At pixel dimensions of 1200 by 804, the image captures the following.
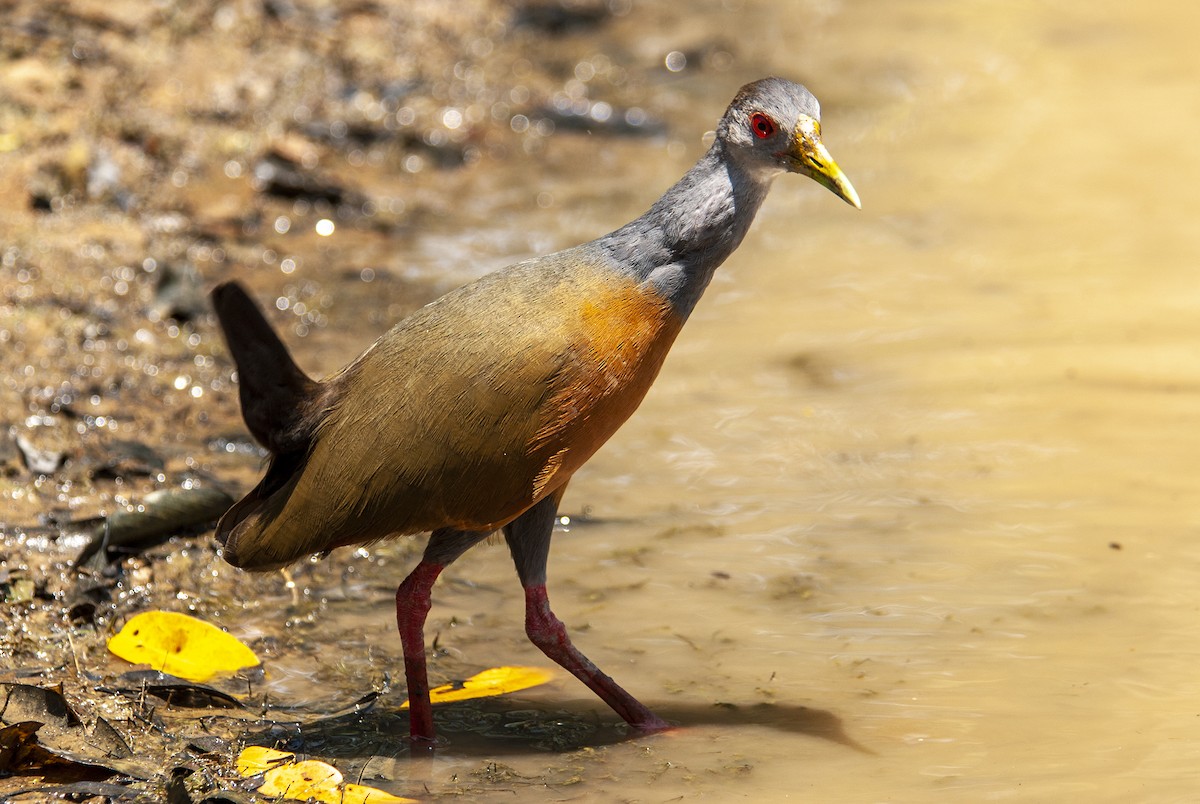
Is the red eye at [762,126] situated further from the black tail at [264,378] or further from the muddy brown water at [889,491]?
the muddy brown water at [889,491]

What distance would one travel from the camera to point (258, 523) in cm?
359

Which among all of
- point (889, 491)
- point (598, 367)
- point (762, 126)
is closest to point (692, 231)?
point (762, 126)

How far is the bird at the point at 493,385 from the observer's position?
345 centimetres

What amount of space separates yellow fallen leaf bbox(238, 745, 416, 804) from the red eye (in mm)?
1812

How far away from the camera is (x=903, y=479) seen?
495 centimetres

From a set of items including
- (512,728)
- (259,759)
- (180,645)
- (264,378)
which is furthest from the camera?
(180,645)

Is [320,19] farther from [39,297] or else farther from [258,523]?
[258,523]

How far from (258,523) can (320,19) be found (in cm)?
554

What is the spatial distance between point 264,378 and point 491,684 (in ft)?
3.50

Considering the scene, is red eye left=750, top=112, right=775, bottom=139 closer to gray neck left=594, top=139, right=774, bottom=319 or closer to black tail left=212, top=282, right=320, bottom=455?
gray neck left=594, top=139, right=774, bottom=319

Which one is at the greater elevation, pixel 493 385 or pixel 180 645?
pixel 493 385

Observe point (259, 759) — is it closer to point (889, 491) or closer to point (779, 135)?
point (779, 135)

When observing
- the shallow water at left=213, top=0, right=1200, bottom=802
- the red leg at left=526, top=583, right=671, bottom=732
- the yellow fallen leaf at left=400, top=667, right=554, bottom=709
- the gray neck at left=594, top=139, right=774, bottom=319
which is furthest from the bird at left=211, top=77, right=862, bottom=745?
the shallow water at left=213, top=0, right=1200, bottom=802

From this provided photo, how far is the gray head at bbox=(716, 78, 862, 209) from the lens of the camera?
350 centimetres
